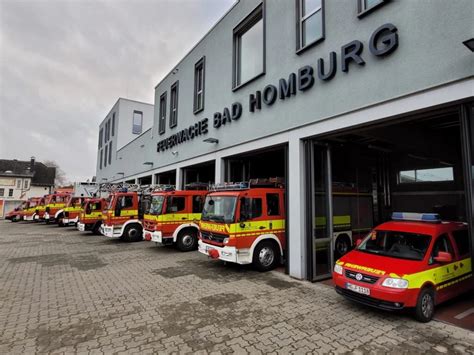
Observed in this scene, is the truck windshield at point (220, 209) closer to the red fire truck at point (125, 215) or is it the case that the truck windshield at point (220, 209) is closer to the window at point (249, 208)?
the window at point (249, 208)

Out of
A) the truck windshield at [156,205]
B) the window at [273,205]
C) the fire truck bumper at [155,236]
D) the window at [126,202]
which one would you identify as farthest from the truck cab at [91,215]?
the window at [273,205]

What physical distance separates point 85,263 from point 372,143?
10328 millimetres

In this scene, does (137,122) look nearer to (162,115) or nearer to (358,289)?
(162,115)

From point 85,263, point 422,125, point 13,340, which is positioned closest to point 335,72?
point 422,125

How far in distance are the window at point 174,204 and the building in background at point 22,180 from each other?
41130 mm

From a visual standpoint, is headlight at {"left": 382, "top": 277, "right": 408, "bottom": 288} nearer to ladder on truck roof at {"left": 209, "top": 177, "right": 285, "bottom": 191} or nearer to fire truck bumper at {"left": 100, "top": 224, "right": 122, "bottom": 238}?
ladder on truck roof at {"left": 209, "top": 177, "right": 285, "bottom": 191}

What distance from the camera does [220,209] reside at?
8188mm

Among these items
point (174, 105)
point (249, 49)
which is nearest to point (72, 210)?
point (174, 105)

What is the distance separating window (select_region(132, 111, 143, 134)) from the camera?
30711 millimetres

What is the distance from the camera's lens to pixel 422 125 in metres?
8.48

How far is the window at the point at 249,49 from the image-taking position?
938 centimetres

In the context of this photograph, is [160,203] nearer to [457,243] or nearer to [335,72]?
[335,72]

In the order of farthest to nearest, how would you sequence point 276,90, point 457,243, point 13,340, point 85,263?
point 85,263 < point 276,90 < point 457,243 < point 13,340

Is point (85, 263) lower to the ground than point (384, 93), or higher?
lower
